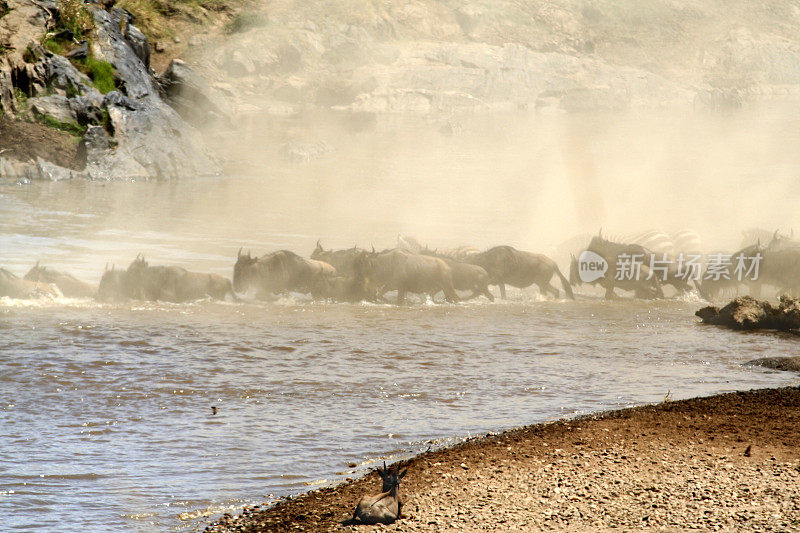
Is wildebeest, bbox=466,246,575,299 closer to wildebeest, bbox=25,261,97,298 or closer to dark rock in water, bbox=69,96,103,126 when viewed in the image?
wildebeest, bbox=25,261,97,298

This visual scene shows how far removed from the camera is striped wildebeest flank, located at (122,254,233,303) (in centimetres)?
1620

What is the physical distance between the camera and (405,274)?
56.6 feet

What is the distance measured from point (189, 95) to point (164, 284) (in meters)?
32.9

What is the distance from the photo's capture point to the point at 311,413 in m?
10.3

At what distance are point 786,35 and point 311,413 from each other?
90.1 meters

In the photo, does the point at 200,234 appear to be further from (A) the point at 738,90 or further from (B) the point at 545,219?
(A) the point at 738,90

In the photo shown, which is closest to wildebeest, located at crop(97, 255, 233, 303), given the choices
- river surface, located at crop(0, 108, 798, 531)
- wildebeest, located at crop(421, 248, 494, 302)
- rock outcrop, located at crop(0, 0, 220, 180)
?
river surface, located at crop(0, 108, 798, 531)

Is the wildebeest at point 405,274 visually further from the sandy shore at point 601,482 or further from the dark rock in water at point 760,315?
the sandy shore at point 601,482

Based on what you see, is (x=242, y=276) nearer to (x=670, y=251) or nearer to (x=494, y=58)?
(x=670, y=251)

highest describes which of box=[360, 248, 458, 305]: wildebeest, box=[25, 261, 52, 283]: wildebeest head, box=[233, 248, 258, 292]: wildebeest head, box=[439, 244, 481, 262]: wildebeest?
box=[439, 244, 481, 262]: wildebeest

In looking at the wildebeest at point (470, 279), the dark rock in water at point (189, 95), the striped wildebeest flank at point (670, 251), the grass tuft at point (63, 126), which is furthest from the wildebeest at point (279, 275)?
the dark rock in water at point (189, 95)

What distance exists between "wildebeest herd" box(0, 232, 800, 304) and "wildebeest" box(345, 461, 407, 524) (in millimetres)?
9908

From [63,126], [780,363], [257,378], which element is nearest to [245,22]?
[63,126]

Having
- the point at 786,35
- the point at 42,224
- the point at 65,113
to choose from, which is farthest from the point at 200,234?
the point at 786,35
